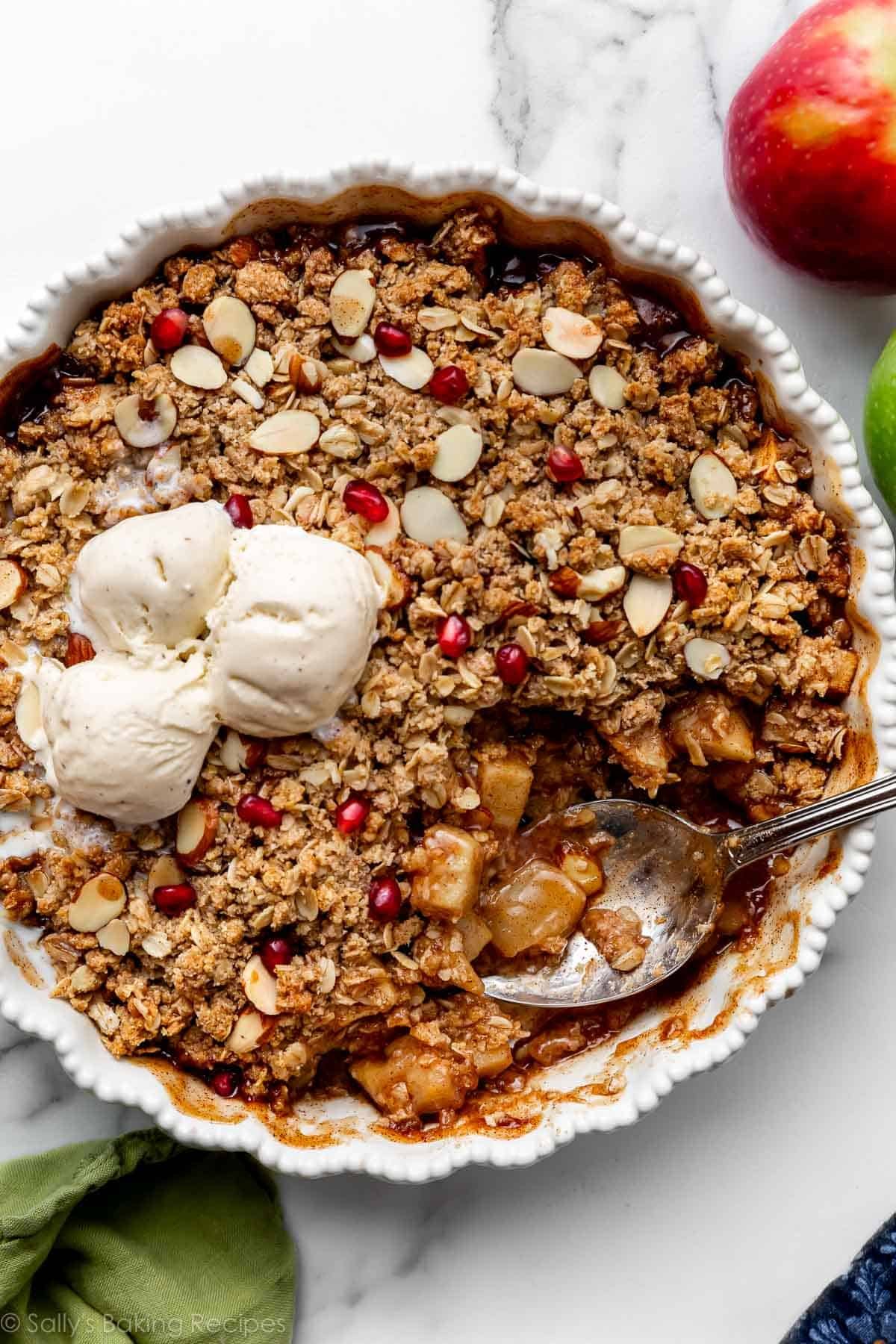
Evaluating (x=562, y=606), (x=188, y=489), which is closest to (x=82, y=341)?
(x=188, y=489)

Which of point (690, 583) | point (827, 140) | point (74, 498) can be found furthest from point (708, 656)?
point (74, 498)

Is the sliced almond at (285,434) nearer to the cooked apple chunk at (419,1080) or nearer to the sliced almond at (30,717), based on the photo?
the sliced almond at (30,717)

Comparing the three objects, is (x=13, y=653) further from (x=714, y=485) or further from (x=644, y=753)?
(x=714, y=485)

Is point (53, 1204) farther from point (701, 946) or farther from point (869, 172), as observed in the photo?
point (869, 172)

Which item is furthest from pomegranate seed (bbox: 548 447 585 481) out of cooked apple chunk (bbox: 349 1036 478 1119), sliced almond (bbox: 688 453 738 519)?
cooked apple chunk (bbox: 349 1036 478 1119)

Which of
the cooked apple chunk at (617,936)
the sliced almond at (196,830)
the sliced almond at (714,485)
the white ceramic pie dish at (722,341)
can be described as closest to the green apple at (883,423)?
the white ceramic pie dish at (722,341)
